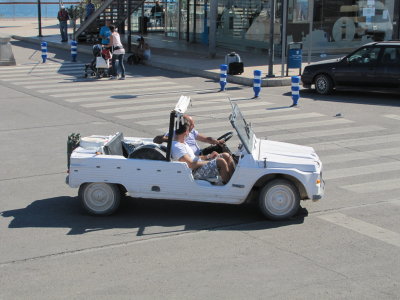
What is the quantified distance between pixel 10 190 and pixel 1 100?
9.00 m

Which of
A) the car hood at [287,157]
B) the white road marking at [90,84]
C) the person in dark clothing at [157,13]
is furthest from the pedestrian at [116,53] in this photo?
the person in dark clothing at [157,13]

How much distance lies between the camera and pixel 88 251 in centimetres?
752

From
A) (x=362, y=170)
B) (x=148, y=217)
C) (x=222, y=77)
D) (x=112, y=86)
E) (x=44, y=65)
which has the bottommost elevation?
(x=148, y=217)

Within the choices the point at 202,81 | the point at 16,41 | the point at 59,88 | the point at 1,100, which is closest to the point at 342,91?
the point at 202,81

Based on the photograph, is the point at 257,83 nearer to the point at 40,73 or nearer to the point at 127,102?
the point at 127,102

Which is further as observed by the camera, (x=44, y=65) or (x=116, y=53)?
(x=44, y=65)

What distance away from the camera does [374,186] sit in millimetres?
10320

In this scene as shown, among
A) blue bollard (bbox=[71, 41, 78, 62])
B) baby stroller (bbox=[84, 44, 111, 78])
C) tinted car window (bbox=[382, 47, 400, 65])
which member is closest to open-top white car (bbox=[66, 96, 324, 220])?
tinted car window (bbox=[382, 47, 400, 65])

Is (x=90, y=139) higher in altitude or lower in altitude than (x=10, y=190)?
higher

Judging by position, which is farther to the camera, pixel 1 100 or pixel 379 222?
pixel 1 100

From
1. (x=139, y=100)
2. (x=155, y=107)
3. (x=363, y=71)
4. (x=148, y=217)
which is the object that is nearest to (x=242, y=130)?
(x=148, y=217)

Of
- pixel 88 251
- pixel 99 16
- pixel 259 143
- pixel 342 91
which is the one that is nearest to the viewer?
pixel 88 251

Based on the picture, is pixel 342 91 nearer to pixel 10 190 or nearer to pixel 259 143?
pixel 259 143

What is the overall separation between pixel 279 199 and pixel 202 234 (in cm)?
116
